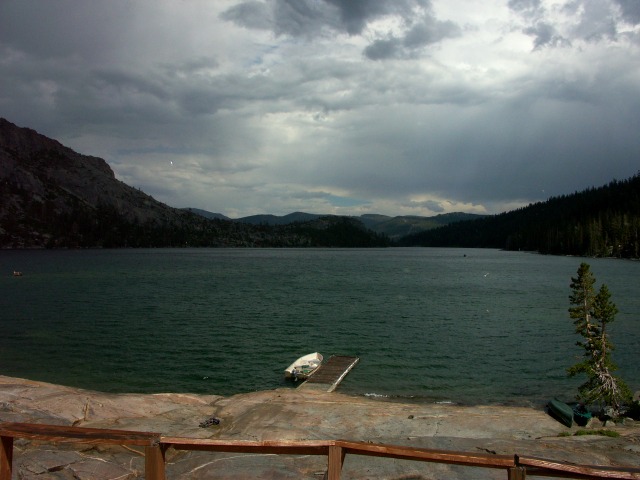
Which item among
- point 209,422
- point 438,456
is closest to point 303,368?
point 209,422

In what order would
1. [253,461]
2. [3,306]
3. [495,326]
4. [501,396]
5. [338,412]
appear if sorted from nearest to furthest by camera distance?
[253,461], [338,412], [501,396], [495,326], [3,306]

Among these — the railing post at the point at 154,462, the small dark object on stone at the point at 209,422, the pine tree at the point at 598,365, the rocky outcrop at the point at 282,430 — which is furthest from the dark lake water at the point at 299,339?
the railing post at the point at 154,462

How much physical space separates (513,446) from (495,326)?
39.9m

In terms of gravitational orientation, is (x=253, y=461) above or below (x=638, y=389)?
above

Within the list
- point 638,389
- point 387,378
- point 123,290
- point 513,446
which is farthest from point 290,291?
point 513,446

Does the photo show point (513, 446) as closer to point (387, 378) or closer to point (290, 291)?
point (387, 378)

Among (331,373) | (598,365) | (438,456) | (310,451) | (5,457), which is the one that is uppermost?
(438,456)

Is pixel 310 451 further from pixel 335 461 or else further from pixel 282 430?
pixel 282 430

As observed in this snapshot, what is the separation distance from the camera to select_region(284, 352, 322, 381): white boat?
101 feet

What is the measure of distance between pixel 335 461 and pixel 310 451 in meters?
0.34

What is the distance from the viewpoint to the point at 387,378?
1246 inches

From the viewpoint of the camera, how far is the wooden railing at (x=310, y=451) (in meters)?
5.48

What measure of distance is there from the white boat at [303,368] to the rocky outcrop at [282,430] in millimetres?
6740

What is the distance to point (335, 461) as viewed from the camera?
19.4 ft
